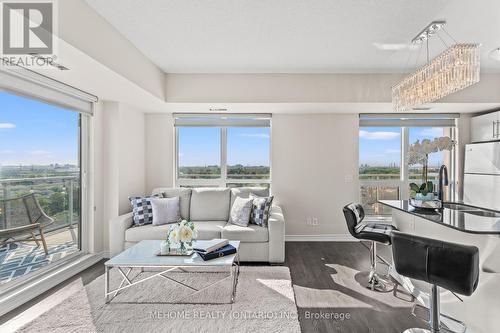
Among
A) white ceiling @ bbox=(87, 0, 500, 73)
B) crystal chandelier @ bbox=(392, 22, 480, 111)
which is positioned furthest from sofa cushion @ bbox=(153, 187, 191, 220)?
crystal chandelier @ bbox=(392, 22, 480, 111)

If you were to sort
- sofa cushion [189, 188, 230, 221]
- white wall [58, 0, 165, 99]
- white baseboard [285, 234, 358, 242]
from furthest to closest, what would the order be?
white baseboard [285, 234, 358, 242]
sofa cushion [189, 188, 230, 221]
white wall [58, 0, 165, 99]

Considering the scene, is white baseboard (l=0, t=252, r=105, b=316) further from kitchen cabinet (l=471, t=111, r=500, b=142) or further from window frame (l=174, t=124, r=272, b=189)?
kitchen cabinet (l=471, t=111, r=500, b=142)

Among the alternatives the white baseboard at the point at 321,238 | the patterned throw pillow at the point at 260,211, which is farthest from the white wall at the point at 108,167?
the white baseboard at the point at 321,238

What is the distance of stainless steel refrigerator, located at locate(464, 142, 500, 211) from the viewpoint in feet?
12.5

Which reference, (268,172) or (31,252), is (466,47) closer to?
(268,172)

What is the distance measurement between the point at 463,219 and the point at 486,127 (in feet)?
10.2

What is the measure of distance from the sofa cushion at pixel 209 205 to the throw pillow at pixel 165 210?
0.27m

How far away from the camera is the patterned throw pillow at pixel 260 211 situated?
3.81 meters

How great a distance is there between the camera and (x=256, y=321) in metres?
2.29

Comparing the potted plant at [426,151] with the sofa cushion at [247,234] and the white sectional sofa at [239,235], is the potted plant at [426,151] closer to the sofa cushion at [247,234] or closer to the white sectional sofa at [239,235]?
the white sectional sofa at [239,235]

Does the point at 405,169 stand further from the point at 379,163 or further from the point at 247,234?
the point at 247,234

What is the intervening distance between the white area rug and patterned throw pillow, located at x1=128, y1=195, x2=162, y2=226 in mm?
925

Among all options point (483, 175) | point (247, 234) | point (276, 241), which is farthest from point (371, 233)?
point (483, 175)

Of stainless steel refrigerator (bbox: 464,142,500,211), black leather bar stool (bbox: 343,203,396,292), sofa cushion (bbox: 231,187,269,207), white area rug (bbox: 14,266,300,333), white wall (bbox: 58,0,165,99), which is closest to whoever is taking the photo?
white wall (bbox: 58,0,165,99)
